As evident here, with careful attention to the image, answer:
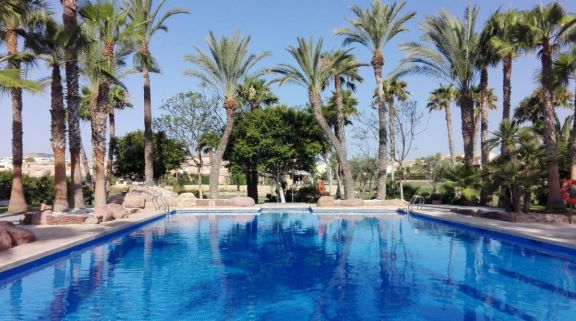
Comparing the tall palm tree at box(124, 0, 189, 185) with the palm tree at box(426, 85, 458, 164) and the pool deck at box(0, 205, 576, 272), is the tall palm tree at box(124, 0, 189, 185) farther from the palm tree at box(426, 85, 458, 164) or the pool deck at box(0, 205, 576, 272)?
the palm tree at box(426, 85, 458, 164)

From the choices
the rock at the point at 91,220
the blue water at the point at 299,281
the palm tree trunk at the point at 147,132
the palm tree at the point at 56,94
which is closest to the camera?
the blue water at the point at 299,281

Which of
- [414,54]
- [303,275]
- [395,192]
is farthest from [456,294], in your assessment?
[395,192]

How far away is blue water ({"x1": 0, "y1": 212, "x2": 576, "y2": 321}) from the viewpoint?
6.42 metres

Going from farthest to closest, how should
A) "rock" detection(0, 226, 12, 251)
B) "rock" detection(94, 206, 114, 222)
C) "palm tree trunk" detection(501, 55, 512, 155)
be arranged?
"palm tree trunk" detection(501, 55, 512, 155) < "rock" detection(94, 206, 114, 222) < "rock" detection(0, 226, 12, 251)

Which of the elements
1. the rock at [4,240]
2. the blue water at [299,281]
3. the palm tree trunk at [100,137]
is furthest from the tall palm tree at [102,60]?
the rock at [4,240]

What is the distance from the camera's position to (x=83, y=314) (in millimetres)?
6250

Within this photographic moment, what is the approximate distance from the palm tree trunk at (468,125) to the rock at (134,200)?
53.1ft

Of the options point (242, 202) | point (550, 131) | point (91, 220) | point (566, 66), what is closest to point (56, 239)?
point (91, 220)

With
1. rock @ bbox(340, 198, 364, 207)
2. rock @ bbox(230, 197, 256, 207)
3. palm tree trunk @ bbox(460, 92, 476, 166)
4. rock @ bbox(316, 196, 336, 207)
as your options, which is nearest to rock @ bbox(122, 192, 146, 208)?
rock @ bbox(230, 197, 256, 207)

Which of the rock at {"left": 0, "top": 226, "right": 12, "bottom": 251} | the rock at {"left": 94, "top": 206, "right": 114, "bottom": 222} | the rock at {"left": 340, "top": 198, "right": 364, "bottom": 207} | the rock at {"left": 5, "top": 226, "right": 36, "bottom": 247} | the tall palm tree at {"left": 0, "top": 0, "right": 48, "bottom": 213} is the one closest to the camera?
the rock at {"left": 0, "top": 226, "right": 12, "bottom": 251}

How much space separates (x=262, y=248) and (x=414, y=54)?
1512 cm

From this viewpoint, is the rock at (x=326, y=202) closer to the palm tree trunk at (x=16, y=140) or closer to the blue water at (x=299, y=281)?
the blue water at (x=299, y=281)

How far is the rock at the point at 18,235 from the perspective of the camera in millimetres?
10037

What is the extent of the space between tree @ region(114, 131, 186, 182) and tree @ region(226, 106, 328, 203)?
16.9ft
